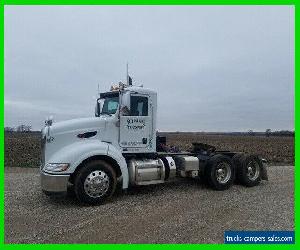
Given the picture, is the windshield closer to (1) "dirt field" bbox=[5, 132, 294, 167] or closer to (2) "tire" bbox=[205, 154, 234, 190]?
(2) "tire" bbox=[205, 154, 234, 190]

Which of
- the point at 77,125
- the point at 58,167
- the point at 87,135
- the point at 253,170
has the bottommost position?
the point at 253,170

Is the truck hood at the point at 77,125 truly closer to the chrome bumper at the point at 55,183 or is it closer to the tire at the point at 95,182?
the tire at the point at 95,182

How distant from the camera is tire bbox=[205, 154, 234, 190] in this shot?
9.84m

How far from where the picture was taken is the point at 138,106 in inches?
357

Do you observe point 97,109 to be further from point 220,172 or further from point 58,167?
point 220,172

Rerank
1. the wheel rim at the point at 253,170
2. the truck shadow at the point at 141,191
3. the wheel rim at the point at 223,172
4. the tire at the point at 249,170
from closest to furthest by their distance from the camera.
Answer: the truck shadow at the point at 141,191, the wheel rim at the point at 223,172, the tire at the point at 249,170, the wheel rim at the point at 253,170

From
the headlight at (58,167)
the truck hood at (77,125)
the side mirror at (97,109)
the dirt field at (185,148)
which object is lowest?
the dirt field at (185,148)

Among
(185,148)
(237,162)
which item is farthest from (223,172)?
(185,148)

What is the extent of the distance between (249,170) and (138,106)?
4.86 metres

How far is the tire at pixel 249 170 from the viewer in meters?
10.5

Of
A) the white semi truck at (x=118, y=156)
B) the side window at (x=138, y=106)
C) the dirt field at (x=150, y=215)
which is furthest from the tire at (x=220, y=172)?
the side window at (x=138, y=106)

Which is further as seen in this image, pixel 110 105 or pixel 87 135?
pixel 110 105

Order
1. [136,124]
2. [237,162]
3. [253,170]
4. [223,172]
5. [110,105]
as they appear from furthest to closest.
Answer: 1. [253,170]
2. [237,162]
3. [223,172]
4. [110,105]
5. [136,124]

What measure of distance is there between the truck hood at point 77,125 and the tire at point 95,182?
1033 mm
